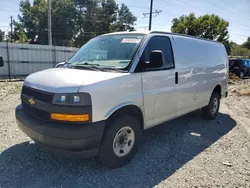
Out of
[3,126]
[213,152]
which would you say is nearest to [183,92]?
[213,152]

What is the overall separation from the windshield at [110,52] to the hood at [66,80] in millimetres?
400

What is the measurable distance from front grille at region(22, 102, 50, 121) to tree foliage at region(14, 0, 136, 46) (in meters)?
40.0

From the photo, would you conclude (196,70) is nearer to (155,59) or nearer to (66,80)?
(155,59)

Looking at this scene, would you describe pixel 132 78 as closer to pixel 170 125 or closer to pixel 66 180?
pixel 66 180

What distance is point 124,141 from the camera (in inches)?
137

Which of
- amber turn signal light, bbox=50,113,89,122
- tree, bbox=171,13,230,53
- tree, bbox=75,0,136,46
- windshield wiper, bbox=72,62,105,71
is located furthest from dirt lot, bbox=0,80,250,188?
tree, bbox=75,0,136,46

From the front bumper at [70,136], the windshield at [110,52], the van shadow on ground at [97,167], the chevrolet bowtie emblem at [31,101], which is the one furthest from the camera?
the windshield at [110,52]

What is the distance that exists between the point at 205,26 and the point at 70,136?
34.4 meters

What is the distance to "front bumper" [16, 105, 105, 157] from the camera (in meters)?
2.72

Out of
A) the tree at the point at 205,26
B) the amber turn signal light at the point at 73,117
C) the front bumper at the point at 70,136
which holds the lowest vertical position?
the front bumper at the point at 70,136

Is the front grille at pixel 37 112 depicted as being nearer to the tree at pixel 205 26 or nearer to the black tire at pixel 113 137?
the black tire at pixel 113 137

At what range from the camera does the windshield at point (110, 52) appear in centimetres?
354

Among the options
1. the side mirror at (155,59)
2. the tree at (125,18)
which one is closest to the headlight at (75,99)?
the side mirror at (155,59)

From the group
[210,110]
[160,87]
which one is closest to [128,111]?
[160,87]
